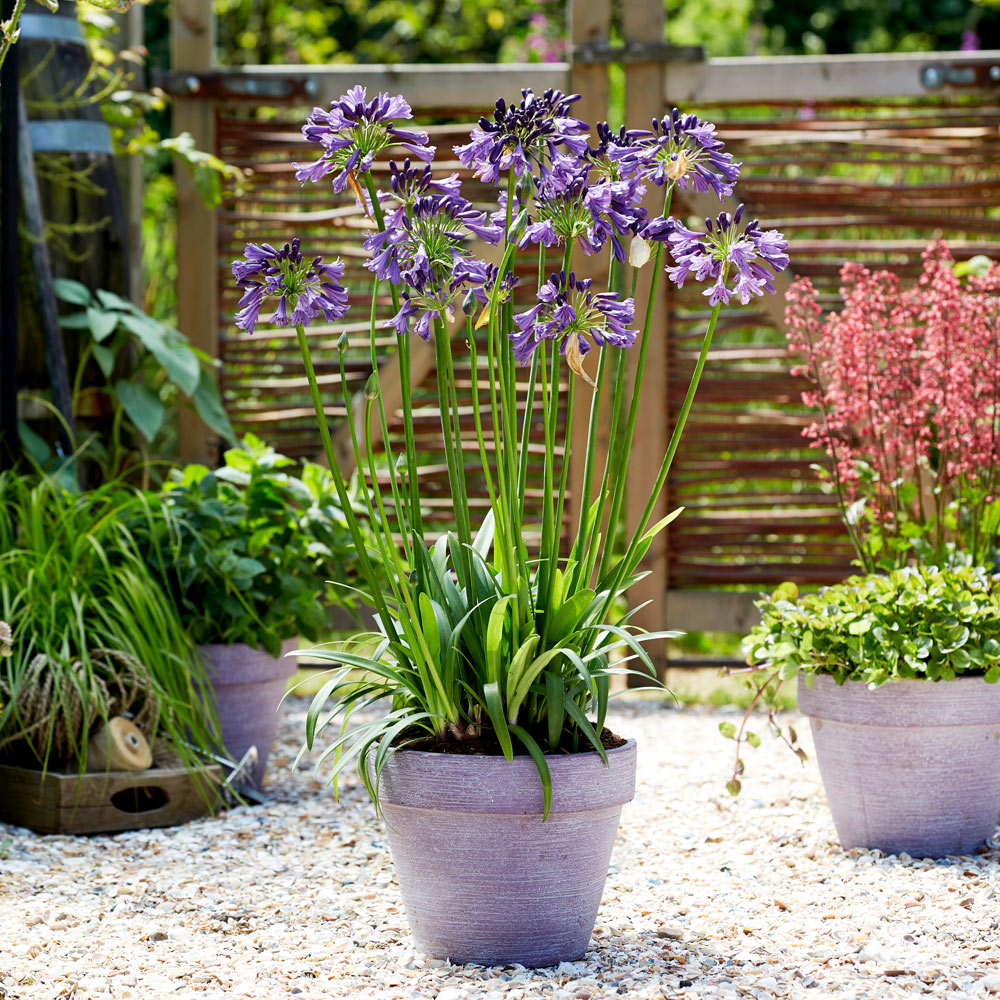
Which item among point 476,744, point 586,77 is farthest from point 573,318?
point 586,77

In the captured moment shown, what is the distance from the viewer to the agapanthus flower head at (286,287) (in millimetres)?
1710

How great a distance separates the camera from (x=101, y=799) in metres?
2.52

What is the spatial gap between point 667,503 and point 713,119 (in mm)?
1266

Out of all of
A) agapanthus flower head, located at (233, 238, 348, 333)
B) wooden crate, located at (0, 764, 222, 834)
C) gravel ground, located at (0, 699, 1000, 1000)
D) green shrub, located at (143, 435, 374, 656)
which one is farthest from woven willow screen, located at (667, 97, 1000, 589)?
agapanthus flower head, located at (233, 238, 348, 333)

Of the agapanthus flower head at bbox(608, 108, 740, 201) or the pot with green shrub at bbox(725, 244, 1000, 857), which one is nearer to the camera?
the agapanthus flower head at bbox(608, 108, 740, 201)

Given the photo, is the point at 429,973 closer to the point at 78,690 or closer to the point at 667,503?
the point at 78,690

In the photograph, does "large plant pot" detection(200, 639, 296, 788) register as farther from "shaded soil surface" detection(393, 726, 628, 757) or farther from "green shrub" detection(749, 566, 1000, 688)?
"green shrub" detection(749, 566, 1000, 688)

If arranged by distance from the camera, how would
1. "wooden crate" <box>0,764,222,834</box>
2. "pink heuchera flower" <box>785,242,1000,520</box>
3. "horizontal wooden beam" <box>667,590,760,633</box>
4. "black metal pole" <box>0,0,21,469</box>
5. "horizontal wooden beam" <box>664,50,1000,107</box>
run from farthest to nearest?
1. "horizontal wooden beam" <box>667,590,760,633</box>
2. "horizontal wooden beam" <box>664,50,1000,107</box>
3. "black metal pole" <box>0,0,21,469</box>
4. "pink heuchera flower" <box>785,242,1000,520</box>
5. "wooden crate" <box>0,764,222,834</box>

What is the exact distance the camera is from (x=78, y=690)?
2451 millimetres

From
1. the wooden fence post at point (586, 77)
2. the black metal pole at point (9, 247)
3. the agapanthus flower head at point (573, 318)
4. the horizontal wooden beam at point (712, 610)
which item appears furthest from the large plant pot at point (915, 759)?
the black metal pole at point (9, 247)

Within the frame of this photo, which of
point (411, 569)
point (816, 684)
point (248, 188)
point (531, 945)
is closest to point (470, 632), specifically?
point (411, 569)

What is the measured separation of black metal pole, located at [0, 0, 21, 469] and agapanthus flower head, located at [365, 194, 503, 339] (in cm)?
163

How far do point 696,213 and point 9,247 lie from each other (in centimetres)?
207

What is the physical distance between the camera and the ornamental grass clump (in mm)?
1661
